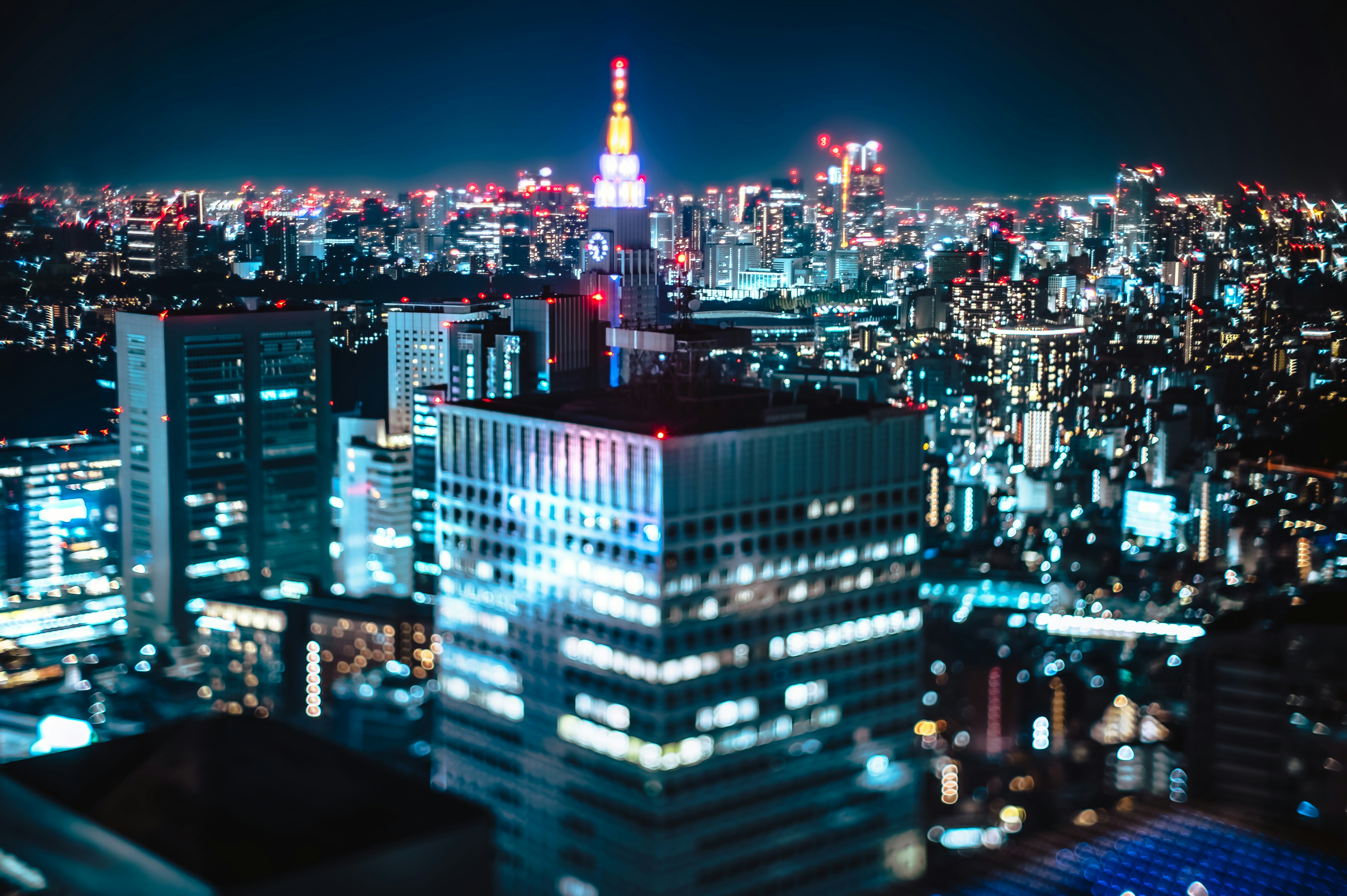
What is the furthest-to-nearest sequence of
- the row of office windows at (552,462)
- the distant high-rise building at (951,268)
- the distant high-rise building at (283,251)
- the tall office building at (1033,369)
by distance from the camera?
the distant high-rise building at (951,268) < the tall office building at (1033,369) < the distant high-rise building at (283,251) < the row of office windows at (552,462)

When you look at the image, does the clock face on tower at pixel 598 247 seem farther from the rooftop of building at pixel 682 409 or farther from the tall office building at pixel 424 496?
the rooftop of building at pixel 682 409

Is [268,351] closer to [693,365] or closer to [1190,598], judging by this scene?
[693,365]

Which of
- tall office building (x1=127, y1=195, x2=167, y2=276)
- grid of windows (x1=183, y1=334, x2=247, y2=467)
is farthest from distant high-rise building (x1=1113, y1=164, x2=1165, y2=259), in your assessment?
tall office building (x1=127, y1=195, x2=167, y2=276)

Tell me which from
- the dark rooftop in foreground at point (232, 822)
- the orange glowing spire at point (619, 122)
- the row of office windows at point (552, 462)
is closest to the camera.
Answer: the dark rooftop in foreground at point (232, 822)

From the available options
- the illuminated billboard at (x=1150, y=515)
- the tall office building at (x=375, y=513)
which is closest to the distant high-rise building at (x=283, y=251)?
the tall office building at (x=375, y=513)

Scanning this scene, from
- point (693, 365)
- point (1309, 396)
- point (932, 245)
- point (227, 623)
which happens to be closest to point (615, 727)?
point (693, 365)

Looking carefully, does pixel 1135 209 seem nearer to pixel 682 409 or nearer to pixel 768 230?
pixel 768 230
